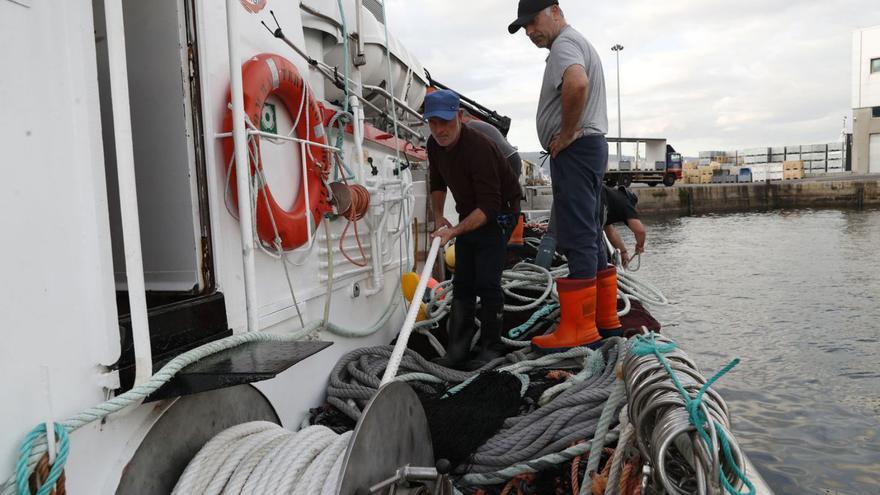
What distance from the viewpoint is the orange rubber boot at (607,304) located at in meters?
3.34

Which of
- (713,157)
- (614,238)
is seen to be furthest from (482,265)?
(713,157)

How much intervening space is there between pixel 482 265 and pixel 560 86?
1.07 meters

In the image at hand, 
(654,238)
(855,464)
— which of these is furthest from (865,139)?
(855,464)

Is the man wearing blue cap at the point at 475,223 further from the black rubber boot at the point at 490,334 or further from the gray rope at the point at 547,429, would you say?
the gray rope at the point at 547,429

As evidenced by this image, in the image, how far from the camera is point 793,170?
122 feet

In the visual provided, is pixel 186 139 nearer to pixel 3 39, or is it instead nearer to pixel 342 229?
pixel 3 39

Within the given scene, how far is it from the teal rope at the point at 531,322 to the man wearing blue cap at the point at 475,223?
21 cm

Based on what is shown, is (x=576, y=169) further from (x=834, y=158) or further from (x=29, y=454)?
(x=834, y=158)

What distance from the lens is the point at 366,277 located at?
350 cm

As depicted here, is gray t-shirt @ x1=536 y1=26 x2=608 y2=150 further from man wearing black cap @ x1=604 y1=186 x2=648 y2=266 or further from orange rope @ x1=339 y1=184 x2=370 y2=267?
man wearing black cap @ x1=604 y1=186 x2=648 y2=266

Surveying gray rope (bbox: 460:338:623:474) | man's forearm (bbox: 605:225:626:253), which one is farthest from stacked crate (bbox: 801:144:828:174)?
gray rope (bbox: 460:338:623:474)

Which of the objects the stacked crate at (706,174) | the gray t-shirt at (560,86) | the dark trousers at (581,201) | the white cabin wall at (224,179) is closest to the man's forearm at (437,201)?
the gray t-shirt at (560,86)

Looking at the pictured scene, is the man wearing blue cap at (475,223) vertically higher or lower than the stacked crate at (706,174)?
lower

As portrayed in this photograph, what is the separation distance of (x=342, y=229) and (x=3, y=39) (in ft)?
6.97
